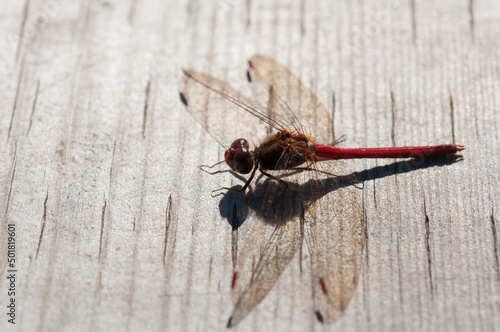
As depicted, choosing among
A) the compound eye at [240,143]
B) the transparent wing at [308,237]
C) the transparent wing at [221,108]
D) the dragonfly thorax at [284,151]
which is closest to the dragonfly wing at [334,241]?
the transparent wing at [308,237]

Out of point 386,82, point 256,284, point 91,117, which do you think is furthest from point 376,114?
point 91,117

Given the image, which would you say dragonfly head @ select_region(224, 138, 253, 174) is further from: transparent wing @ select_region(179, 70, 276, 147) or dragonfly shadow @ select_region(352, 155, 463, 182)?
dragonfly shadow @ select_region(352, 155, 463, 182)

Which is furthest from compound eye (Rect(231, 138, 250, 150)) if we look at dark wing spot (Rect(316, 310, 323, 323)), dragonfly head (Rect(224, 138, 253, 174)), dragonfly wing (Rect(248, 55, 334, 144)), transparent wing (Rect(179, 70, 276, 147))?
dark wing spot (Rect(316, 310, 323, 323))

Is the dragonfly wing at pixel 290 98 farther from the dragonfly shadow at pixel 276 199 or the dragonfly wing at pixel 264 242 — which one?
the dragonfly wing at pixel 264 242

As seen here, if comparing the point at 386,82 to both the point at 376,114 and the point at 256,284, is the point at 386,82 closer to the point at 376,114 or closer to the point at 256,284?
the point at 376,114

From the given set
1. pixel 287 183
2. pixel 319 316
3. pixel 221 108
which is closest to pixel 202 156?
pixel 221 108
